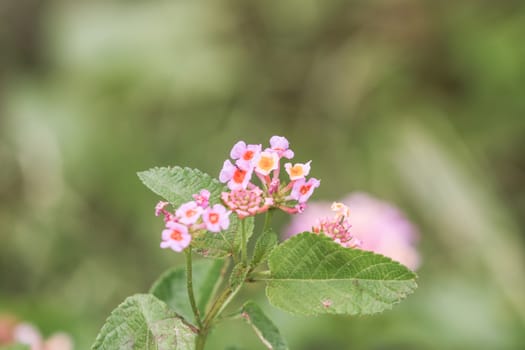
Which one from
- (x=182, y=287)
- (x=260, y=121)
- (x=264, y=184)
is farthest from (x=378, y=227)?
(x=260, y=121)

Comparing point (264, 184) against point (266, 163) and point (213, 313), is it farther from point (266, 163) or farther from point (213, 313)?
point (213, 313)

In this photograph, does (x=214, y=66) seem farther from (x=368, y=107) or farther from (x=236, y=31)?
(x=368, y=107)

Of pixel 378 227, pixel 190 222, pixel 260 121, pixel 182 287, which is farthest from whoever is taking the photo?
pixel 260 121

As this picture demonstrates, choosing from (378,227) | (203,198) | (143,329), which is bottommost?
(143,329)

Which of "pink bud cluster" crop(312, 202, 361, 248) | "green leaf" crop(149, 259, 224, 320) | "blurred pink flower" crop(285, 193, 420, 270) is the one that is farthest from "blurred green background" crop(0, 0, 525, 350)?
"pink bud cluster" crop(312, 202, 361, 248)

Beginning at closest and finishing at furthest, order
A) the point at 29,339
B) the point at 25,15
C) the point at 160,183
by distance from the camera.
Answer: the point at 160,183
the point at 29,339
the point at 25,15

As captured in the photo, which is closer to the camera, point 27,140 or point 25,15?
point 27,140

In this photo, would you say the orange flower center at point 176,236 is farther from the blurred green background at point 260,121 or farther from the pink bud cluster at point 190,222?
the blurred green background at point 260,121

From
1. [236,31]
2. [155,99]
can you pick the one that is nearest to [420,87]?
[236,31]
